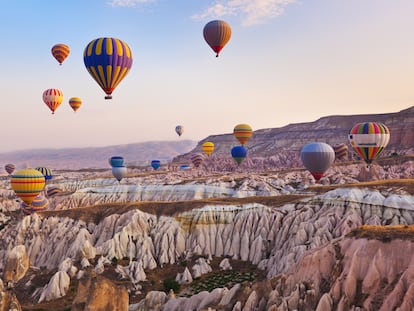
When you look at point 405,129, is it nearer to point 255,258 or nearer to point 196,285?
point 255,258

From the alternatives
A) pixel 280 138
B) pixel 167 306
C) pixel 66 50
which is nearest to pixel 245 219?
pixel 167 306

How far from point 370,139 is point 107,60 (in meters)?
43.8

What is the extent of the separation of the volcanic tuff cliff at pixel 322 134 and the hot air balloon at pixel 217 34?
88525mm

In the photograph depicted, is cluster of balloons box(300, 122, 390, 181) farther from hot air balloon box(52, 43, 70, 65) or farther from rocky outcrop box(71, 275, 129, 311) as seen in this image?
hot air balloon box(52, 43, 70, 65)

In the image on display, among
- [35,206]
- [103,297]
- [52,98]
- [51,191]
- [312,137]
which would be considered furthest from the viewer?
[312,137]

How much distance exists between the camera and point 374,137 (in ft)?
202

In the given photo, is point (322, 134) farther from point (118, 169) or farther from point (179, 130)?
point (118, 169)

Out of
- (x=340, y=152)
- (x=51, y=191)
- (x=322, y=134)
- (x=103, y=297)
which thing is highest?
(x=322, y=134)

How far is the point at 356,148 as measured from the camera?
212 ft

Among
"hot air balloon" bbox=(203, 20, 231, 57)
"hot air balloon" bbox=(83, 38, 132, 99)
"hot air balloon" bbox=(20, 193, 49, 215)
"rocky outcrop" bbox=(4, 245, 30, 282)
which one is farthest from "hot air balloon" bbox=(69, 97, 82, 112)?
"rocky outcrop" bbox=(4, 245, 30, 282)

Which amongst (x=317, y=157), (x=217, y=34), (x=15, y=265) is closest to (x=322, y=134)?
(x=217, y=34)

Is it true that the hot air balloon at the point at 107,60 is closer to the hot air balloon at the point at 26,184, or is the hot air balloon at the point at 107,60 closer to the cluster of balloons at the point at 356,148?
the hot air balloon at the point at 26,184

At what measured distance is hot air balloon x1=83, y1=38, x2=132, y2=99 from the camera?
46.7 meters

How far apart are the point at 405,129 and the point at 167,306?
13325cm
